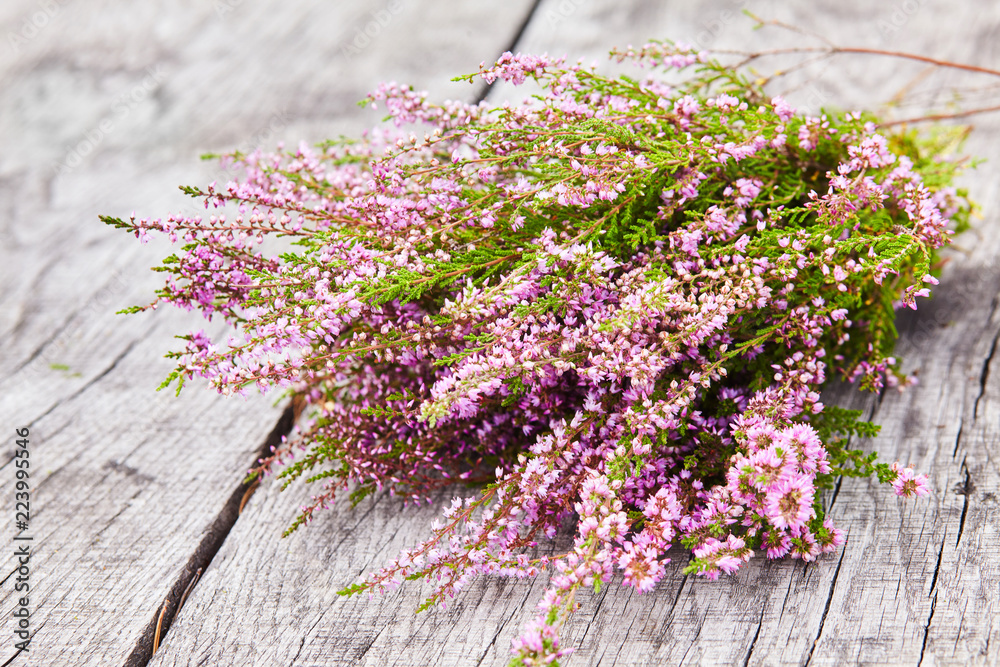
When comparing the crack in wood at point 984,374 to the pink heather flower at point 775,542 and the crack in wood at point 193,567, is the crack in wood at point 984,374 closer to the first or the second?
the pink heather flower at point 775,542

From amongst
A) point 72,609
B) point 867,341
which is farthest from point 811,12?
point 72,609

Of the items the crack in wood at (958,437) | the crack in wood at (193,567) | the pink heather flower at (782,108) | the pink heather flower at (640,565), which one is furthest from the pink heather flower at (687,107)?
the crack in wood at (193,567)

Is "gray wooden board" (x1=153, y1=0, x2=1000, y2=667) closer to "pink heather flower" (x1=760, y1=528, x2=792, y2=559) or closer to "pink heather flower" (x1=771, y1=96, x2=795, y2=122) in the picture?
"pink heather flower" (x1=760, y1=528, x2=792, y2=559)

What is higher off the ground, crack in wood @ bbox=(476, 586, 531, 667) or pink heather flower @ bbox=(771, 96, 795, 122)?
pink heather flower @ bbox=(771, 96, 795, 122)

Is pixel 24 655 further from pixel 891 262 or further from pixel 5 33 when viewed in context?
pixel 5 33

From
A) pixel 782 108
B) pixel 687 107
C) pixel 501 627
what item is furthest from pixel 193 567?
pixel 782 108

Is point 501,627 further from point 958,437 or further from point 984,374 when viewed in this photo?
point 984,374

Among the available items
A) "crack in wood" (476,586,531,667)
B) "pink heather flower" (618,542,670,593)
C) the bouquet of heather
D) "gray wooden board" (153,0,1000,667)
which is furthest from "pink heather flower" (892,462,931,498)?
"crack in wood" (476,586,531,667)

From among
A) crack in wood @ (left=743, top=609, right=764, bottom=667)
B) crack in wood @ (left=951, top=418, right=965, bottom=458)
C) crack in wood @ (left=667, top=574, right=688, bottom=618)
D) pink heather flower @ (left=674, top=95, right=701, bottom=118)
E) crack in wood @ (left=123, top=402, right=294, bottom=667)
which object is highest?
pink heather flower @ (left=674, top=95, right=701, bottom=118)
